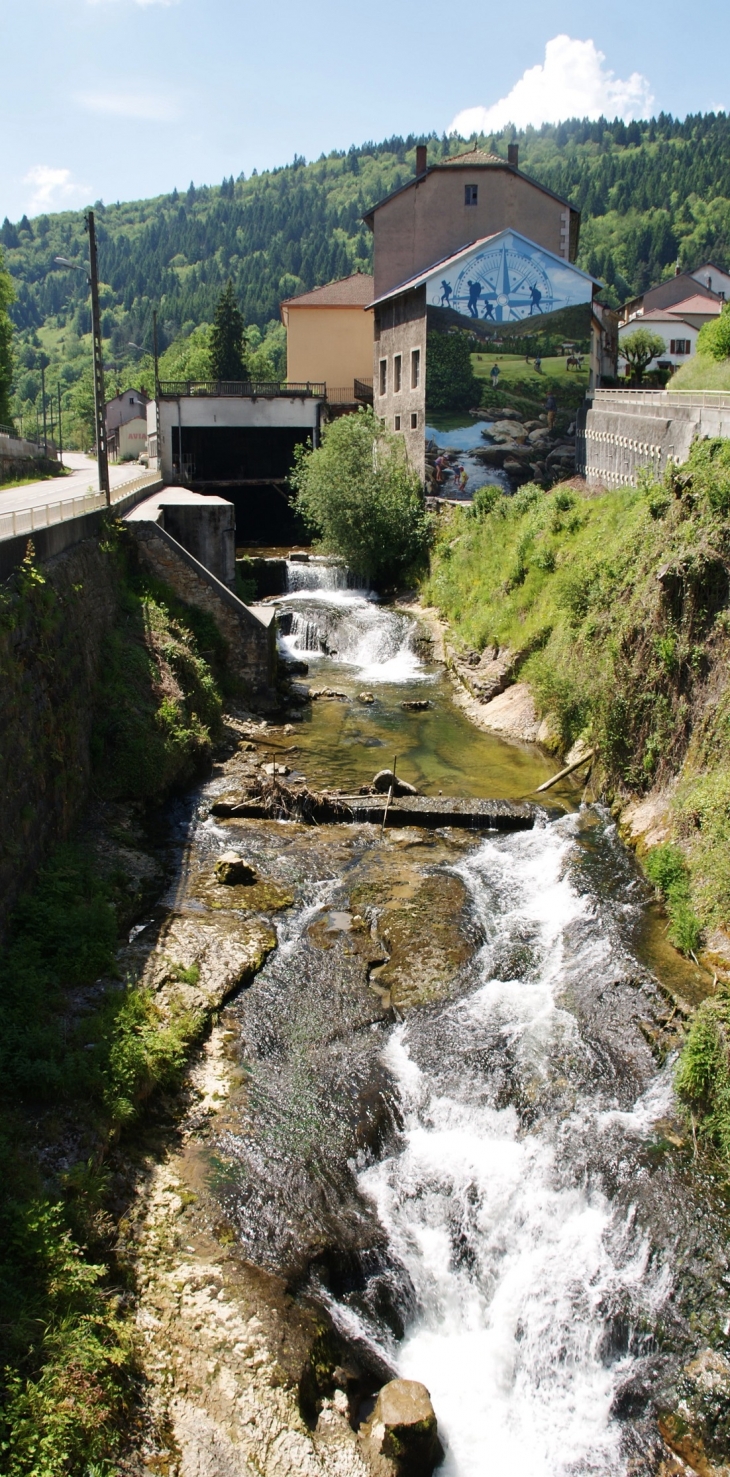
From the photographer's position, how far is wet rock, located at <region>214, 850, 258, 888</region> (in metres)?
14.0

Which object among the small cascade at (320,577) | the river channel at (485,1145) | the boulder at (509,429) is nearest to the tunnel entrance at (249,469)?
the small cascade at (320,577)

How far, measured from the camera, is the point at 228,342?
7675 centimetres

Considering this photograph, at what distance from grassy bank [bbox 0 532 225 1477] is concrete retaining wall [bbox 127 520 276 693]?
6.26 metres

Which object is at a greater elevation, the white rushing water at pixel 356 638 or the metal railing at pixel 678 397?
the metal railing at pixel 678 397

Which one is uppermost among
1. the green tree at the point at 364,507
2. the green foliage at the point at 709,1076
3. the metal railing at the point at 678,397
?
the metal railing at the point at 678,397

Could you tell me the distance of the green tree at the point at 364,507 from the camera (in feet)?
107

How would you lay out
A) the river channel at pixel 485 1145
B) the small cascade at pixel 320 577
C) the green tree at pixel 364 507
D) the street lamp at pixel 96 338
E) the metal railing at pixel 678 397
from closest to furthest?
Answer: 1. the river channel at pixel 485 1145
2. the metal railing at pixel 678 397
3. the street lamp at pixel 96 338
4. the green tree at pixel 364 507
5. the small cascade at pixel 320 577

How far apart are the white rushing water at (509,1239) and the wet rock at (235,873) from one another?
387 cm

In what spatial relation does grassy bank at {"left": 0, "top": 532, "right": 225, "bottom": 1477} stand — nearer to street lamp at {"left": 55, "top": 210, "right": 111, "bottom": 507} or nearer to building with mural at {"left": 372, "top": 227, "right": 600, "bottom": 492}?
street lamp at {"left": 55, "top": 210, "right": 111, "bottom": 507}

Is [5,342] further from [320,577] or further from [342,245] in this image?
[342,245]

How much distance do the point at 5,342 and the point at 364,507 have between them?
104 ft

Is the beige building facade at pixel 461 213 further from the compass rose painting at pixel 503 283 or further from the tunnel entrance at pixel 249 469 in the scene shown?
the tunnel entrance at pixel 249 469

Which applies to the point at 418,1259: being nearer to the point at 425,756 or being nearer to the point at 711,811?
the point at 711,811

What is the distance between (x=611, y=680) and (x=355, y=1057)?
858 cm
